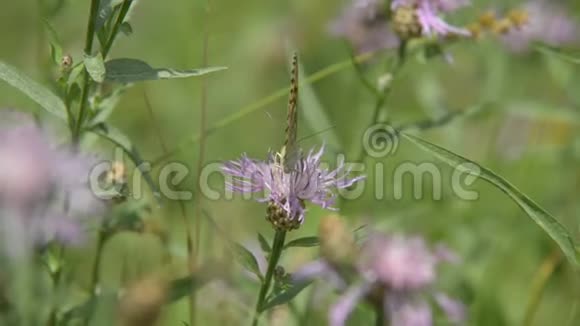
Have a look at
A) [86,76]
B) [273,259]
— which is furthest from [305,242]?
[86,76]

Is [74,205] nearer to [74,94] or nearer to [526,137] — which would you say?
[74,94]

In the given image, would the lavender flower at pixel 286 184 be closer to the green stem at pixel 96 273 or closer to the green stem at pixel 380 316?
the green stem at pixel 380 316

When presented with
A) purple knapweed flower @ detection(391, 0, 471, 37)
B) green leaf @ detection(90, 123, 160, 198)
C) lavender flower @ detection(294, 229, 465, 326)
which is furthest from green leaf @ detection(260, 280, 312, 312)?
purple knapweed flower @ detection(391, 0, 471, 37)

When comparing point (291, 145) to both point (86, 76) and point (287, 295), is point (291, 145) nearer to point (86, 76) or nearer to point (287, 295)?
point (287, 295)

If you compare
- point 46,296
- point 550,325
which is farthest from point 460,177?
point 46,296

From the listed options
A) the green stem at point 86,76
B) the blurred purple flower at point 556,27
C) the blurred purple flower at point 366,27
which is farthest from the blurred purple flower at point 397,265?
the blurred purple flower at point 556,27

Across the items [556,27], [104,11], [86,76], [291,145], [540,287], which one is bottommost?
[540,287]
